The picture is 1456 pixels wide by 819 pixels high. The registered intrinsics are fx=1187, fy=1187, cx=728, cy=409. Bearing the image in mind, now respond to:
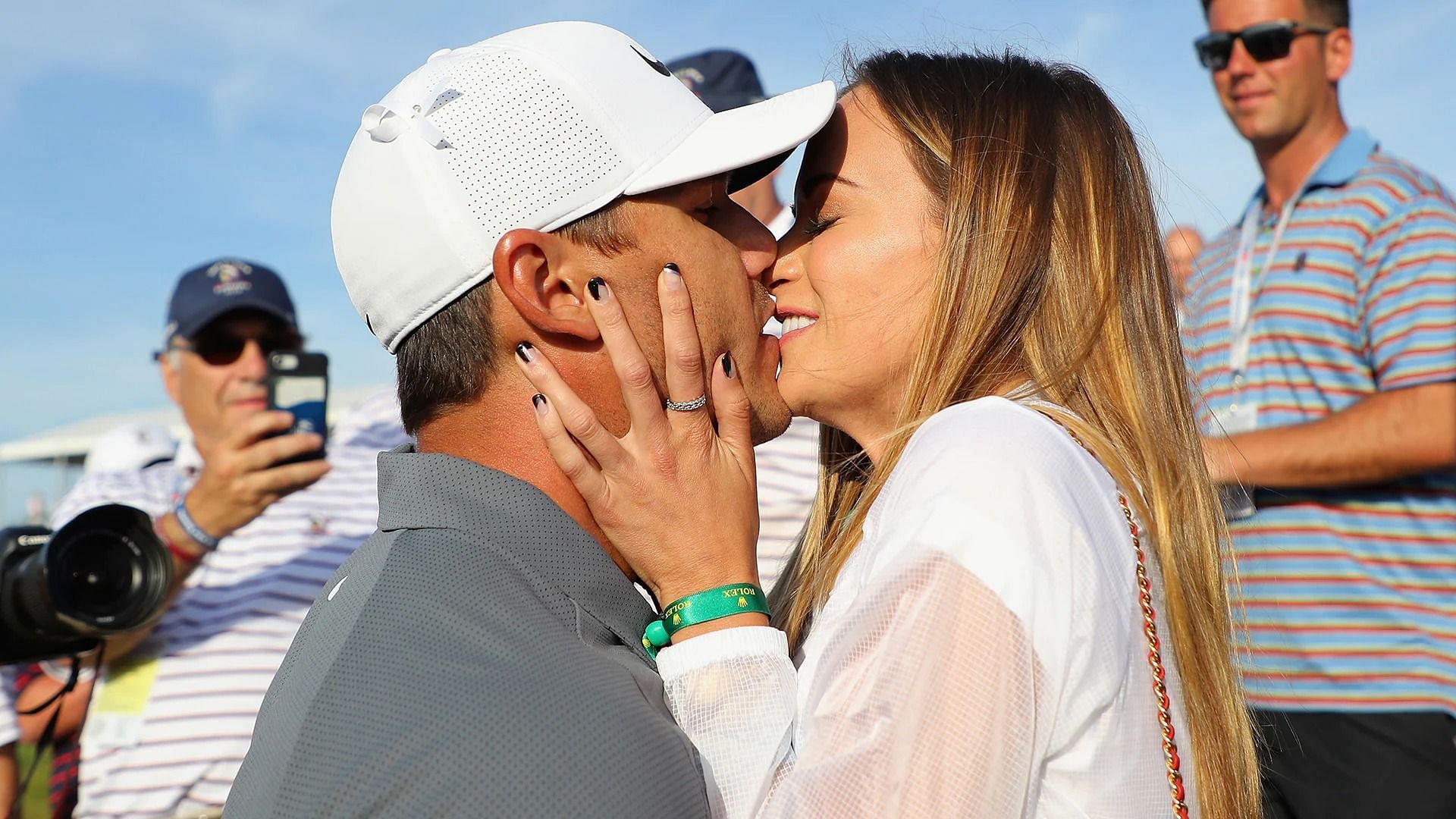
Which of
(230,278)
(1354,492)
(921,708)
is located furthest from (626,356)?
(230,278)

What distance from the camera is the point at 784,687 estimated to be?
6.01 ft

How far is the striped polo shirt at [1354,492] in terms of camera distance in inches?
134

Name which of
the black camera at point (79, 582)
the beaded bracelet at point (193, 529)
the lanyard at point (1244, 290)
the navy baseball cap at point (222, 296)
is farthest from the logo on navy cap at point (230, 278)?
the lanyard at point (1244, 290)

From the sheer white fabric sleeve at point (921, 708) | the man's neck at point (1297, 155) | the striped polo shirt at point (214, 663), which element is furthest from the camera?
the man's neck at point (1297, 155)

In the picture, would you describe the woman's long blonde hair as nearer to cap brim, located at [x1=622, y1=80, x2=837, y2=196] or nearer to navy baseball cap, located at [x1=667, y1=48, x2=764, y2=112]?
cap brim, located at [x1=622, y1=80, x2=837, y2=196]

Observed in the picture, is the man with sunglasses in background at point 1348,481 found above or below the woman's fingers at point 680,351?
below

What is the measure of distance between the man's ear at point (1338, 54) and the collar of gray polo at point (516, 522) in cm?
352

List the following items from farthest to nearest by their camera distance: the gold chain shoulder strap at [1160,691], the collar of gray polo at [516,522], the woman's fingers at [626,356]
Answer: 1. the woman's fingers at [626,356]
2. the collar of gray polo at [516,522]
3. the gold chain shoulder strap at [1160,691]

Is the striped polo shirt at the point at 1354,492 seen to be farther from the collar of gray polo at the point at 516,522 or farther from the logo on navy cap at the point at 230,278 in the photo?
the logo on navy cap at the point at 230,278

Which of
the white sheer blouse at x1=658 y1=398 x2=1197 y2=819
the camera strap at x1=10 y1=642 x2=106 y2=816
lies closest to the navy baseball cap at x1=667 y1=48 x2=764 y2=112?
the camera strap at x1=10 y1=642 x2=106 y2=816

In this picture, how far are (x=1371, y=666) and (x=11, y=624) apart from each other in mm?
4122

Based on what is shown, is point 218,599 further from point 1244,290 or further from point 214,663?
point 1244,290

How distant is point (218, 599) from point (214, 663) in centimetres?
25

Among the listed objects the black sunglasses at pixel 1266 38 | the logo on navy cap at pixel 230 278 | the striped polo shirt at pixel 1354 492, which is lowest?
the striped polo shirt at pixel 1354 492
